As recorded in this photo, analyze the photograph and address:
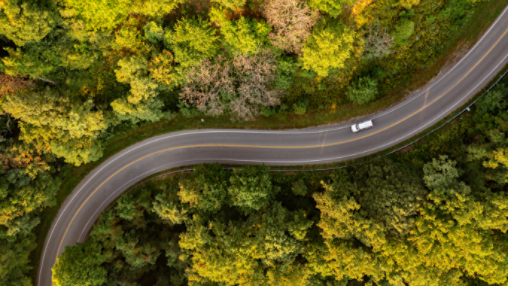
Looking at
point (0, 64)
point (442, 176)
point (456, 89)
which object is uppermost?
point (456, 89)

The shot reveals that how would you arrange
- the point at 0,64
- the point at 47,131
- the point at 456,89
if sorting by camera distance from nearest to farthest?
the point at 0,64
the point at 47,131
the point at 456,89

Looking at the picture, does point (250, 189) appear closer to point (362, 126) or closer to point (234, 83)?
point (234, 83)

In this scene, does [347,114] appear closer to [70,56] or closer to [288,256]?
[288,256]

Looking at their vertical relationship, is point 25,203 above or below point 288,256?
above

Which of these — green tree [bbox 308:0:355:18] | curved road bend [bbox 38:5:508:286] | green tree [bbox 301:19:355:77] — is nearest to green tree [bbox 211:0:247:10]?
green tree [bbox 308:0:355:18]

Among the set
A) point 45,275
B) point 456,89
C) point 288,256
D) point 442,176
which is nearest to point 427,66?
point 456,89

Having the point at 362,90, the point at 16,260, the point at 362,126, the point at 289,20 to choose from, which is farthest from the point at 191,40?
the point at 16,260

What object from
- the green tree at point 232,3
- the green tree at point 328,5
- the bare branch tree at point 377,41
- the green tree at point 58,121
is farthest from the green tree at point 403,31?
the green tree at point 58,121

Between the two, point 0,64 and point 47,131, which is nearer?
point 0,64
